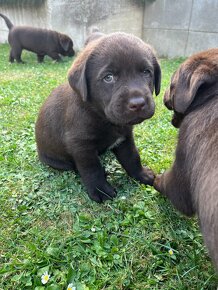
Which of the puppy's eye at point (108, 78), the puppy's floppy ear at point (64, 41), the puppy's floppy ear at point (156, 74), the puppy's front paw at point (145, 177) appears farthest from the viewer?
the puppy's floppy ear at point (64, 41)

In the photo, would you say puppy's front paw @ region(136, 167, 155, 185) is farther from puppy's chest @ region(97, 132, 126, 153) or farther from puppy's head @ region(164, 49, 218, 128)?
puppy's head @ region(164, 49, 218, 128)

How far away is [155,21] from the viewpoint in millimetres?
11523

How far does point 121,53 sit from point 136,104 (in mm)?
405

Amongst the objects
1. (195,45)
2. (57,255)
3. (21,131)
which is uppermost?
(57,255)

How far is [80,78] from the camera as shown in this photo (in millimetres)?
2439

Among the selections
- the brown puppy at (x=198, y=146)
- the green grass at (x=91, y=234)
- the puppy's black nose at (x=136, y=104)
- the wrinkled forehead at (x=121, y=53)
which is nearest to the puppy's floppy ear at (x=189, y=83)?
the brown puppy at (x=198, y=146)

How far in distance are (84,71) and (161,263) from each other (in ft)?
4.87

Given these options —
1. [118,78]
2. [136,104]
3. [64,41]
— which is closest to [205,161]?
[136,104]

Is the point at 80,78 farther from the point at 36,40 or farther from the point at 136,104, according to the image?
the point at 36,40

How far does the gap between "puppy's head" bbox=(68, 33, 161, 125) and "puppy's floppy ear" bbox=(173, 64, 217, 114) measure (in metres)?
0.32

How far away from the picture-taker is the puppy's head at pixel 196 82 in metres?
1.94

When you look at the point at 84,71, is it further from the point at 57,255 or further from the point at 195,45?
the point at 195,45

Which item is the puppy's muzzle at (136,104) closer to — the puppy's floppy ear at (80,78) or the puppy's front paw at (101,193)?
the puppy's floppy ear at (80,78)


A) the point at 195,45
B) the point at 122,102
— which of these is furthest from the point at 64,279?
the point at 195,45
